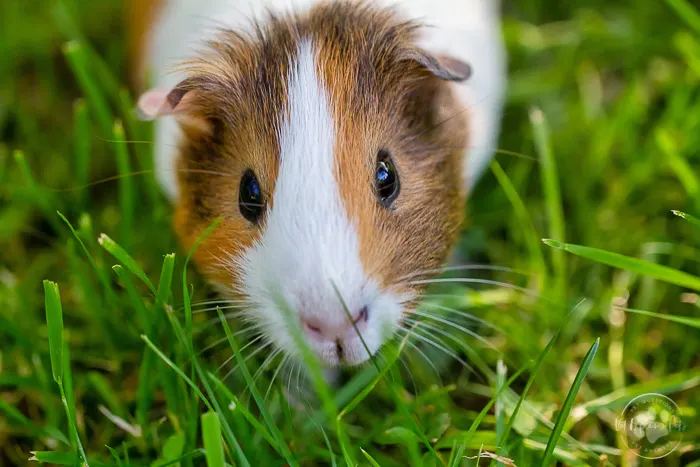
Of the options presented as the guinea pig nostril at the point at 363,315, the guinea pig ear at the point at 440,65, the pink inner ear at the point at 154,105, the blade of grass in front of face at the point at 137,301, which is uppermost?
the guinea pig ear at the point at 440,65

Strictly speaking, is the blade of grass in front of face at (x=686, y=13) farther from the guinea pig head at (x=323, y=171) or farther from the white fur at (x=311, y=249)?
the white fur at (x=311, y=249)

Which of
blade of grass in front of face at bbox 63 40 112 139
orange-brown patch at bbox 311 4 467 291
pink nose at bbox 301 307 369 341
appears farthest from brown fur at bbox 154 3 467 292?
blade of grass in front of face at bbox 63 40 112 139

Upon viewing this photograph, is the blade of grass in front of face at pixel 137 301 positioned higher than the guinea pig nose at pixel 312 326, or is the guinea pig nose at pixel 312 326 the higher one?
the guinea pig nose at pixel 312 326

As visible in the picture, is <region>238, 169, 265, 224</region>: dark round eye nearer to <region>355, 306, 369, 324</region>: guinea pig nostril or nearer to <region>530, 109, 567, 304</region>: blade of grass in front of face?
<region>355, 306, 369, 324</region>: guinea pig nostril

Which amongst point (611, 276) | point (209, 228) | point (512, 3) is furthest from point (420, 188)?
point (512, 3)

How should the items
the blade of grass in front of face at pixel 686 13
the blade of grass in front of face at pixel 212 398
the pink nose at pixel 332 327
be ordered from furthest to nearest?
1. the blade of grass in front of face at pixel 686 13
2. the blade of grass in front of face at pixel 212 398
3. the pink nose at pixel 332 327

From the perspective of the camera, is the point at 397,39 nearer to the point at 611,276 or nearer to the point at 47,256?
the point at 611,276

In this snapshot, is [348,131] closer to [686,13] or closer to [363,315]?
[363,315]

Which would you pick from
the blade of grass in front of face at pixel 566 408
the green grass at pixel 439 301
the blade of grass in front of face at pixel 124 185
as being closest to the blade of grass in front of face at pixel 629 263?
the green grass at pixel 439 301
